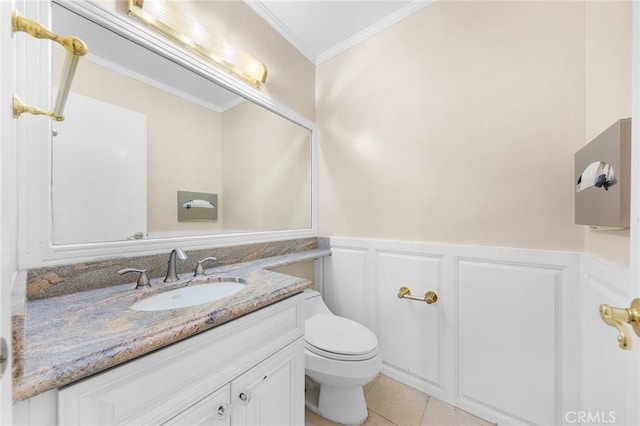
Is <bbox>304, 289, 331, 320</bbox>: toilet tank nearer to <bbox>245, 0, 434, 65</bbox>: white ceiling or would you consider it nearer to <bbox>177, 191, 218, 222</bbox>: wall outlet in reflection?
<bbox>177, 191, 218, 222</bbox>: wall outlet in reflection

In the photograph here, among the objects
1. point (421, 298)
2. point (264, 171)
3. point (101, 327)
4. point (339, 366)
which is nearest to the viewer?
point (101, 327)

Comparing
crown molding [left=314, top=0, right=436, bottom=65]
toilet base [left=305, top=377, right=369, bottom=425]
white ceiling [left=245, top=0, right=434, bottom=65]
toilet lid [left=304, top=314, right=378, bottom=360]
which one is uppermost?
white ceiling [left=245, top=0, right=434, bottom=65]

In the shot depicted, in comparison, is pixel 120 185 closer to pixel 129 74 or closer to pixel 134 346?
pixel 129 74

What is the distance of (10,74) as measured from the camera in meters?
0.33

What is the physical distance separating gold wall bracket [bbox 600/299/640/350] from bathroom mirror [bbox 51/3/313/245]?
141cm

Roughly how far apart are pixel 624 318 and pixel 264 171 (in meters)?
1.64

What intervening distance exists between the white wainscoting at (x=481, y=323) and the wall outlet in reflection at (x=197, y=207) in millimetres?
990

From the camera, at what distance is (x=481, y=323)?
122 cm

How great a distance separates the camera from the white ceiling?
4.75ft

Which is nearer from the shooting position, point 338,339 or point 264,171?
point 338,339

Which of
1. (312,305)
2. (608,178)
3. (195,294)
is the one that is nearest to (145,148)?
(195,294)

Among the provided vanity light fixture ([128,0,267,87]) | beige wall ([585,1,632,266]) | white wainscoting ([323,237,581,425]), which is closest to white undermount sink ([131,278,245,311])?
white wainscoting ([323,237,581,425])

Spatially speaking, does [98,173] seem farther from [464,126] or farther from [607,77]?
[607,77]

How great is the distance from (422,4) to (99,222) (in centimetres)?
204
